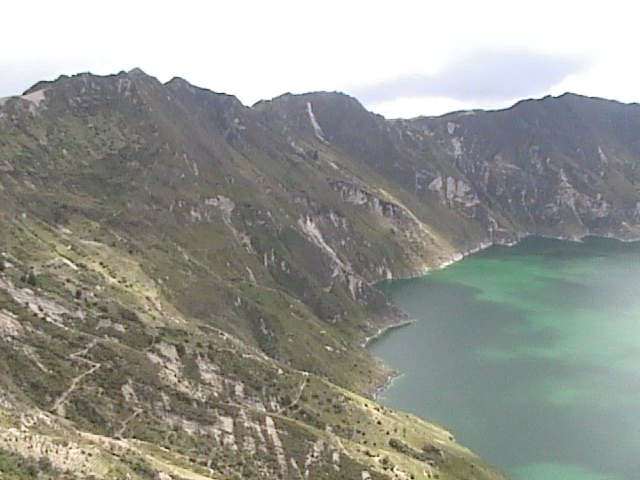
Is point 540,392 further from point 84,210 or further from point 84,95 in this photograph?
point 84,95

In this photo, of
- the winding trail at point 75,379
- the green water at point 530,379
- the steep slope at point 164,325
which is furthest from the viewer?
the green water at point 530,379

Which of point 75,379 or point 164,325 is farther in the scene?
point 164,325

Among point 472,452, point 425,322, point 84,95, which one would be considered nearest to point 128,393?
point 472,452

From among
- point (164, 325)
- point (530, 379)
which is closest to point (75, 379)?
point (164, 325)

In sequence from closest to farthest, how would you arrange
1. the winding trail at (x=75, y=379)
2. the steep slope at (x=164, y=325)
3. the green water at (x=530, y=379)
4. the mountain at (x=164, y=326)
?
Answer: the winding trail at (x=75, y=379) → the mountain at (x=164, y=326) → the steep slope at (x=164, y=325) → the green water at (x=530, y=379)

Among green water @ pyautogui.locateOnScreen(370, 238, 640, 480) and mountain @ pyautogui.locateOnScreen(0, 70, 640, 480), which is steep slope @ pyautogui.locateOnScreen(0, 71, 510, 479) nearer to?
mountain @ pyautogui.locateOnScreen(0, 70, 640, 480)

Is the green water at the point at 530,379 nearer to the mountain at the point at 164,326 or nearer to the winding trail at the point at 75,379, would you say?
the mountain at the point at 164,326

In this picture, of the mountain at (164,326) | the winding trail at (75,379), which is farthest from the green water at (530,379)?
the winding trail at (75,379)

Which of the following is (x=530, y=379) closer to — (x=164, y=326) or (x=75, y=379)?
(x=164, y=326)

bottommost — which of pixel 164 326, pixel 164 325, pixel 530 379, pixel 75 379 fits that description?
pixel 75 379
